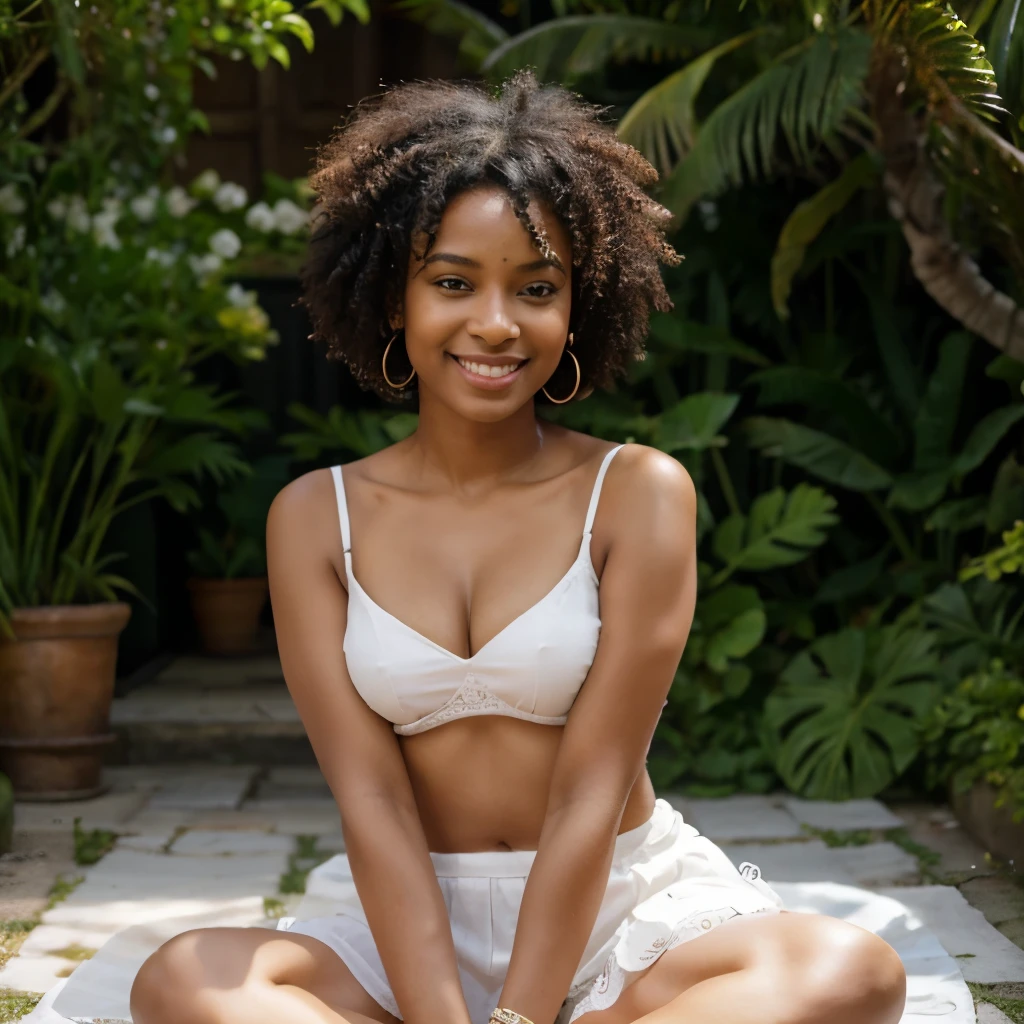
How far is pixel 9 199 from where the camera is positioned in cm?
447

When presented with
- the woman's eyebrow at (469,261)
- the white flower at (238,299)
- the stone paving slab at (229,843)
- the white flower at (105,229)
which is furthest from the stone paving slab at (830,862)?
the white flower at (105,229)

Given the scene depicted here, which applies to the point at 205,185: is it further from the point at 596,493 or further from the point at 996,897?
the point at 996,897

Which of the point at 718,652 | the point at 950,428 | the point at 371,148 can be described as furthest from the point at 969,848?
the point at 371,148

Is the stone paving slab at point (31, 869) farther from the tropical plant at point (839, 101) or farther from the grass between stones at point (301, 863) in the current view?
the tropical plant at point (839, 101)

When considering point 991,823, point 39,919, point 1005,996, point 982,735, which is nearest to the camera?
point 1005,996

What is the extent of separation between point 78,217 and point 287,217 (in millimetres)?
1101

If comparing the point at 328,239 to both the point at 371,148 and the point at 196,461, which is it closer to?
the point at 371,148

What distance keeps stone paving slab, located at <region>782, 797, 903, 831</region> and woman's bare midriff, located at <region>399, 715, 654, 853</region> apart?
2.05 meters

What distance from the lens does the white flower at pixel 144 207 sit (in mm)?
5238

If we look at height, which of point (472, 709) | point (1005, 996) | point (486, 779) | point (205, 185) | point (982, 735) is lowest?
point (982, 735)

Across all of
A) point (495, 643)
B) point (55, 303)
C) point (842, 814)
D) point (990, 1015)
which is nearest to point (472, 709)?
point (495, 643)

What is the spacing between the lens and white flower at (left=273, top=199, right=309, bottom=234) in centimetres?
580

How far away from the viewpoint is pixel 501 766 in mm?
2270

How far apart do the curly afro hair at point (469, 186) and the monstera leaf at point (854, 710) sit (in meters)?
2.31
